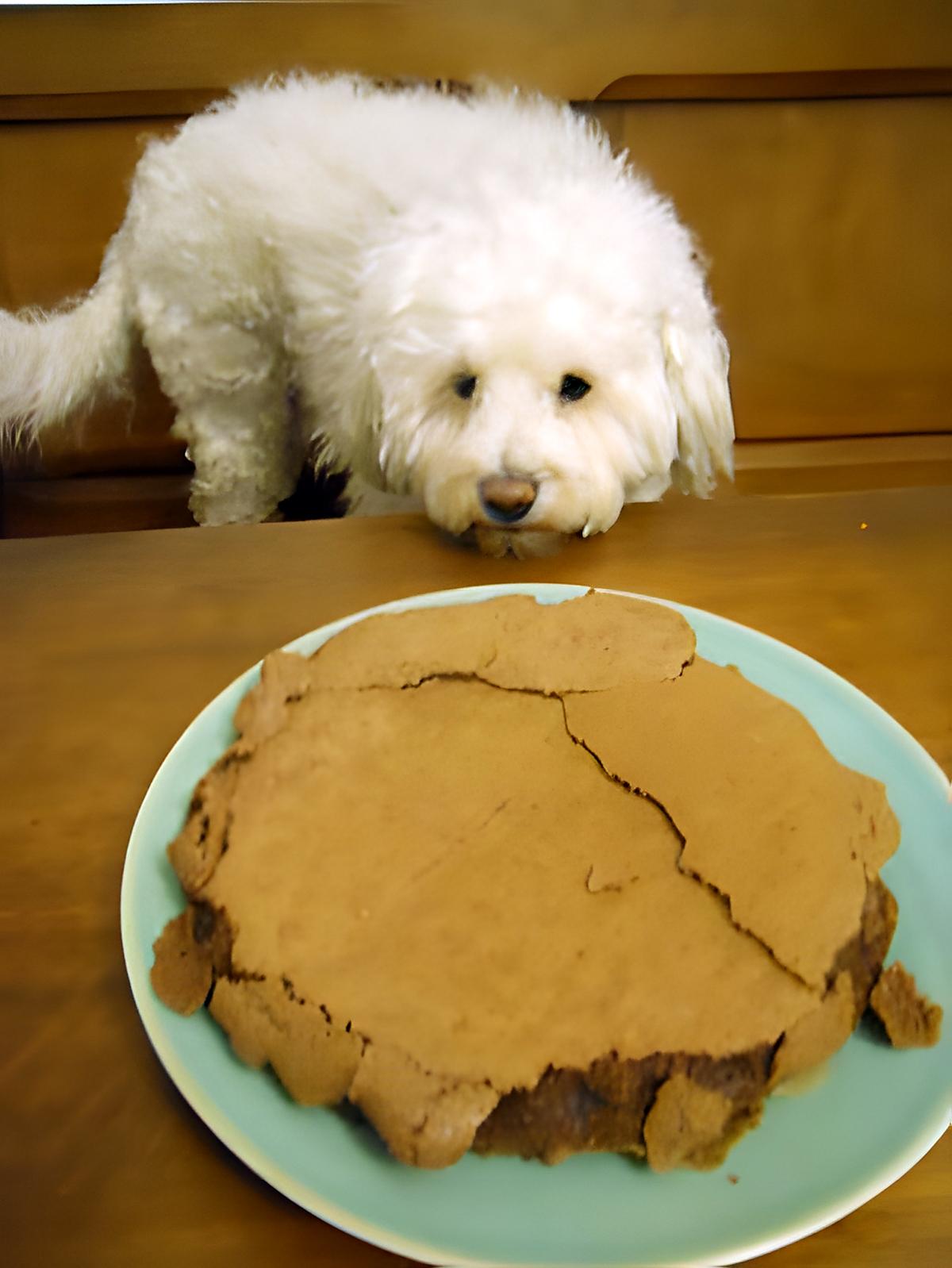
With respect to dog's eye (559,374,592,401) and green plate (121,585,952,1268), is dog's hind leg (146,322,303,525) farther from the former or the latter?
green plate (121,585,952,1268)

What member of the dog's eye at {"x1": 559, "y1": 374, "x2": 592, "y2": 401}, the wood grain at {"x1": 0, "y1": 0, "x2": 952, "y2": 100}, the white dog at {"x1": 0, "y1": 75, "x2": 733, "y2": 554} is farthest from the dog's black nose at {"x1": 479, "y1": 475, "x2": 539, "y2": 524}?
the wood grain at {"x1": 0, "y1": 0, "x2": 952, "y2": 100}

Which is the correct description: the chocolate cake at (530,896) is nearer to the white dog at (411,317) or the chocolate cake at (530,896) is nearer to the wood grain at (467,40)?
the white dog at (411,317)

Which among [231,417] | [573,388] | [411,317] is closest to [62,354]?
[231,417]

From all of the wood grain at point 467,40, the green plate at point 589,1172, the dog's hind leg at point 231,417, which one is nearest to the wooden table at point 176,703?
the green plate at point 589,1172

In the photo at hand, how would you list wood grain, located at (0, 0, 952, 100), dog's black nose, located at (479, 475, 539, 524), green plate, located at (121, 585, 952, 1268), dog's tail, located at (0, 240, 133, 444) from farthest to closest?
1. dog's tail, located at (0, 240, 133, 444)
2. wood grain, located at (0, 0, 952, 100)
3. dog's black nose, located at (479, 475, 539, 524)
4. green plate, located at (121, 585, 952, 1268)

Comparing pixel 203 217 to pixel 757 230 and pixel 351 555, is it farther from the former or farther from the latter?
pixel 757 230

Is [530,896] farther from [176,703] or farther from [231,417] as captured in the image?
[231,417]

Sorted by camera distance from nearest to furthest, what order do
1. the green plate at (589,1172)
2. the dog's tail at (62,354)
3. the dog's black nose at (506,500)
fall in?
the green plate at (589,1172) < the dog's black nose at (506,500) < the dog's tail at (62,354)
